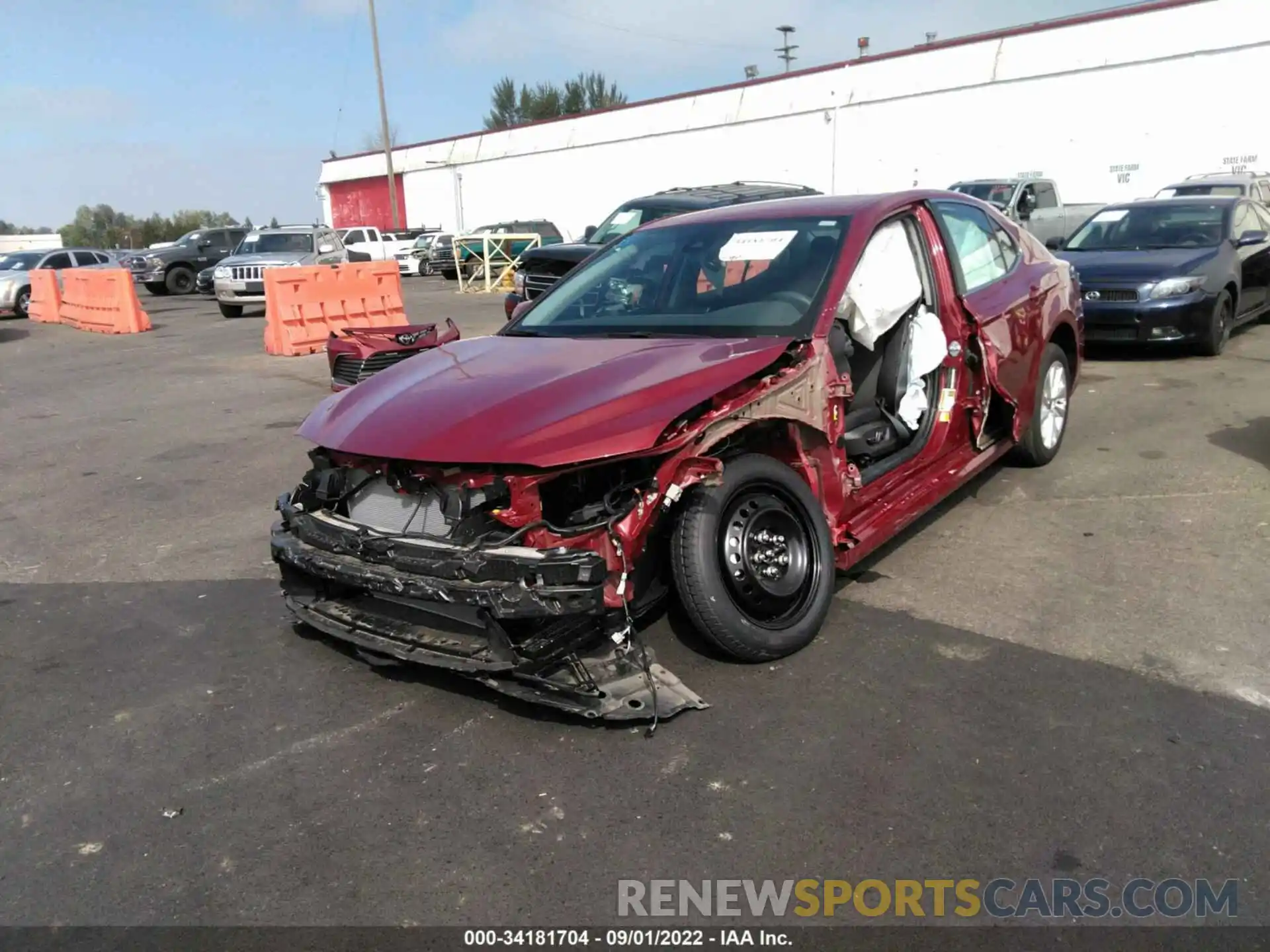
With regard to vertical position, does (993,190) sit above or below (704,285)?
above

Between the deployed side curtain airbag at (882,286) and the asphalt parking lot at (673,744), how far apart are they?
117cm

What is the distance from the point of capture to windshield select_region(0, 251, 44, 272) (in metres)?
24.8

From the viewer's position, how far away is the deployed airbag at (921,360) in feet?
16.1

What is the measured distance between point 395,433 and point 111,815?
1513mm

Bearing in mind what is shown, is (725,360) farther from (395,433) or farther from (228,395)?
(228,395)

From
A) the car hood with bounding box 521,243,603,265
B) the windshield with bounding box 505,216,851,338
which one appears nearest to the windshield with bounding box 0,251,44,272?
the car hood with bounding box 521,243,603,265

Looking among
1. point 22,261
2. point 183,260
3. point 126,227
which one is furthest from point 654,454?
point 126,227

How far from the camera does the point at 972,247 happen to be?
18.2 feet

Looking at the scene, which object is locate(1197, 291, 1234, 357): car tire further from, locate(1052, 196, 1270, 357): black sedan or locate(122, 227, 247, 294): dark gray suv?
locate(122, 227, 247, 294): dark gray suv

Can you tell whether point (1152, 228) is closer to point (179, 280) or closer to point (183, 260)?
point (183, 260)

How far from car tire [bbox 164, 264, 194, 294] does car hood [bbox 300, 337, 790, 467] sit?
A: 27.5 metres

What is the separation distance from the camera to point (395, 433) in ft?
12.0

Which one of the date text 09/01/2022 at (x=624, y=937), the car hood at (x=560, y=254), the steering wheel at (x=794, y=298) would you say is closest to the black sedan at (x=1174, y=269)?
the car hood at (x=560, y=254)

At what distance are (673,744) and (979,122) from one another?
2645cm
